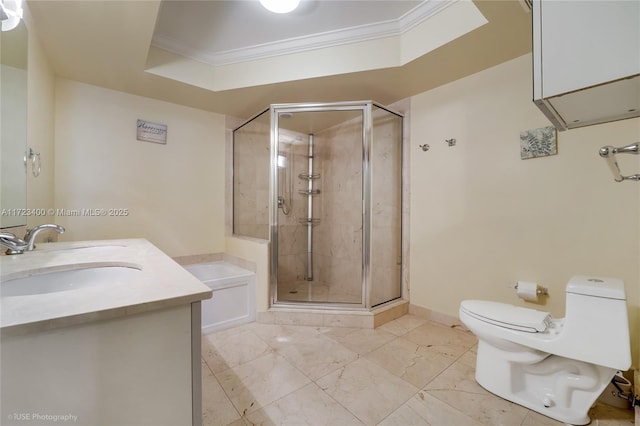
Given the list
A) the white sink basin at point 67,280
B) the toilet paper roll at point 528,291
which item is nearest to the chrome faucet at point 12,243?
the white sink basin at point 67,280

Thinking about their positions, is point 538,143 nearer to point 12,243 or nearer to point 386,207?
point 386,207

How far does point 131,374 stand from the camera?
0.65 meters

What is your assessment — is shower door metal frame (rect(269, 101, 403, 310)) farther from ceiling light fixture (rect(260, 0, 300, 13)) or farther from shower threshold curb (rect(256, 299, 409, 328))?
ceiling light fixture (rect(260, 0, 300, 13))

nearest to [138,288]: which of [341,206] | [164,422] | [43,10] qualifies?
[164,422]

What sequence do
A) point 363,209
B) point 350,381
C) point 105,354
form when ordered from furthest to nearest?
point 363,209 < point 350,381 < point 105,354

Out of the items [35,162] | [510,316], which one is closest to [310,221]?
[510,316]

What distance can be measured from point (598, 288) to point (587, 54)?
1.07m

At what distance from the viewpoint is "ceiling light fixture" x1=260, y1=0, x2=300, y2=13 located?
5.35 ft

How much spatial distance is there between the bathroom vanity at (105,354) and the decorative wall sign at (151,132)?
2.24 meters

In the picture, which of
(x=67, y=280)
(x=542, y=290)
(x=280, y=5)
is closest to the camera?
(x=67, y=280)

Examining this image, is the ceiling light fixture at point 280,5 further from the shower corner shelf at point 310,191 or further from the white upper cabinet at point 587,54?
the shower corner shelf at point 310,191

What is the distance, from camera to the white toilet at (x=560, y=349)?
1.14 meters

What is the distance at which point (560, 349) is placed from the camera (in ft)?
4.01

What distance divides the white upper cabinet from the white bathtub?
2.25m
